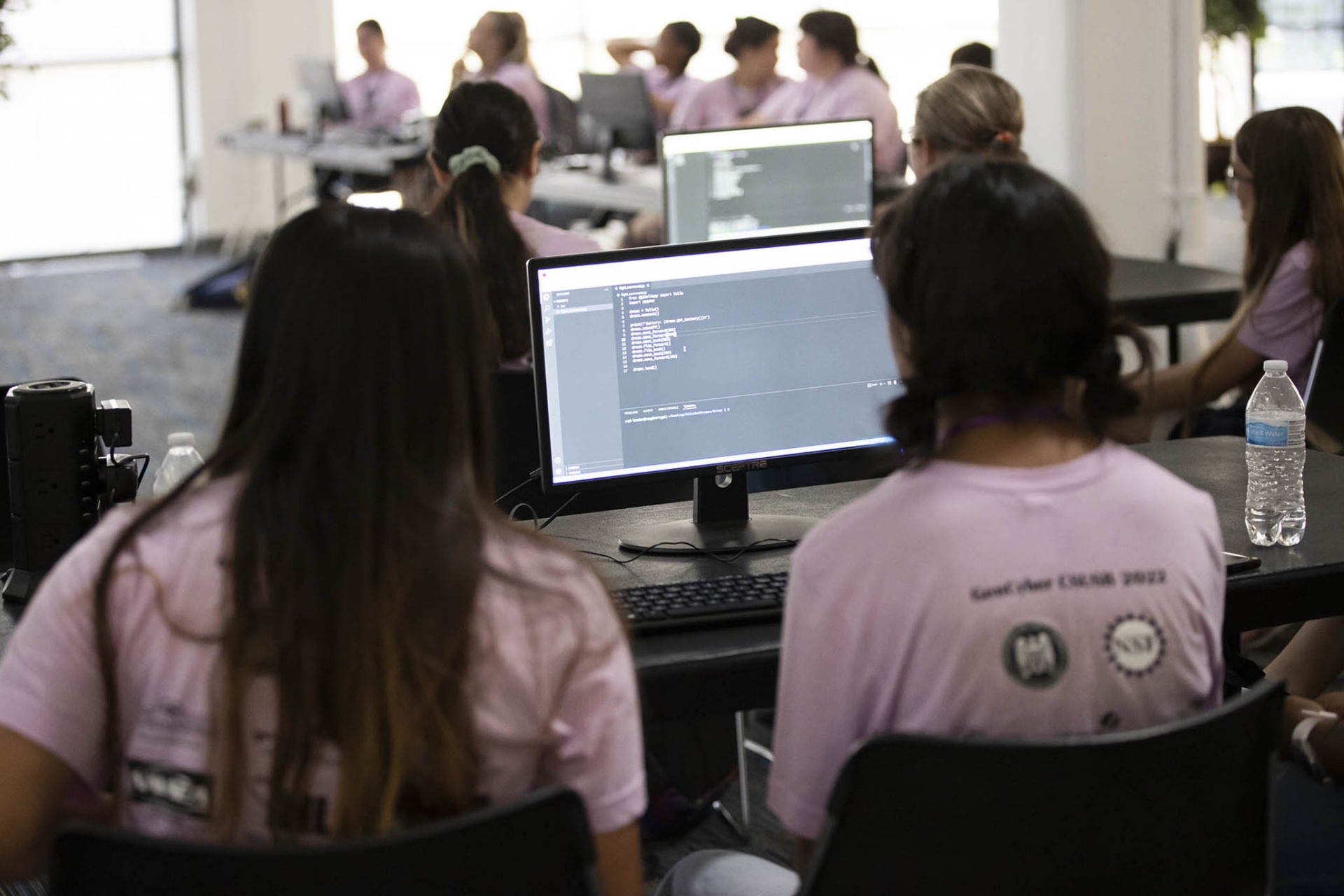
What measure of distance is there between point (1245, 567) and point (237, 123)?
29.5 ft

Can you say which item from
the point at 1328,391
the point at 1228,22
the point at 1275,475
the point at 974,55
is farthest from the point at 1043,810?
the point at 1228,22

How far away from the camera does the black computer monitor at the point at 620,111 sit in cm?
636

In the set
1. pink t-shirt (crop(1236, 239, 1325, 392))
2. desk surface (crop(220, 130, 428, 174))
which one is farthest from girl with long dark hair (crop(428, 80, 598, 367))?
desk surface (crop(220, 130, 428, 174))

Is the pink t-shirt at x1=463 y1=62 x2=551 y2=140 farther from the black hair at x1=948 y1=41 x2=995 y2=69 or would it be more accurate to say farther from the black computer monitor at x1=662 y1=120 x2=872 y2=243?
the black computer monitor at x1=662 y1=120 x2=872 y2=243

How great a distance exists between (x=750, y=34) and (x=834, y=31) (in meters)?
0.91

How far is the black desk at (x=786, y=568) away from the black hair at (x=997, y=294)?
0.42m

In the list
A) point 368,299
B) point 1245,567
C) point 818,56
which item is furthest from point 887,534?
point 818,56

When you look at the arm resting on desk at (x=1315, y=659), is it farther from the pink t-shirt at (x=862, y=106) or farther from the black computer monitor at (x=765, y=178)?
the pink t-shirt at (x=862, y=106)

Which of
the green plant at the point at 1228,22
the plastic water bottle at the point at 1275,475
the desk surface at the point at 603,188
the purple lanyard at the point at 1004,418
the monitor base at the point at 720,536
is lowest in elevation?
the monitor base at the point at 720,536

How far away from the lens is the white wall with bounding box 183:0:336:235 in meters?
9.48

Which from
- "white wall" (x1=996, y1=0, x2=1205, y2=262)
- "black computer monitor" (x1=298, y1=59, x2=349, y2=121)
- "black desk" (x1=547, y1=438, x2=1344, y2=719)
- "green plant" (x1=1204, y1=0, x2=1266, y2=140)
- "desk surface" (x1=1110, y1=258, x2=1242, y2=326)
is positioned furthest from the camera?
"green plant" (x1=1204, y1=0, x2=1266, y2=140)

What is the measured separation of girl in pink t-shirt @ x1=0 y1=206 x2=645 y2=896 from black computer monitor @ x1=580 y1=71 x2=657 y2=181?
5.26 meters

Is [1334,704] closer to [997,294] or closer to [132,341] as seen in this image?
[997,294]

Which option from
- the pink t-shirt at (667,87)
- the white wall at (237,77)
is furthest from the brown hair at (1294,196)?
the white wall at (237,77)
